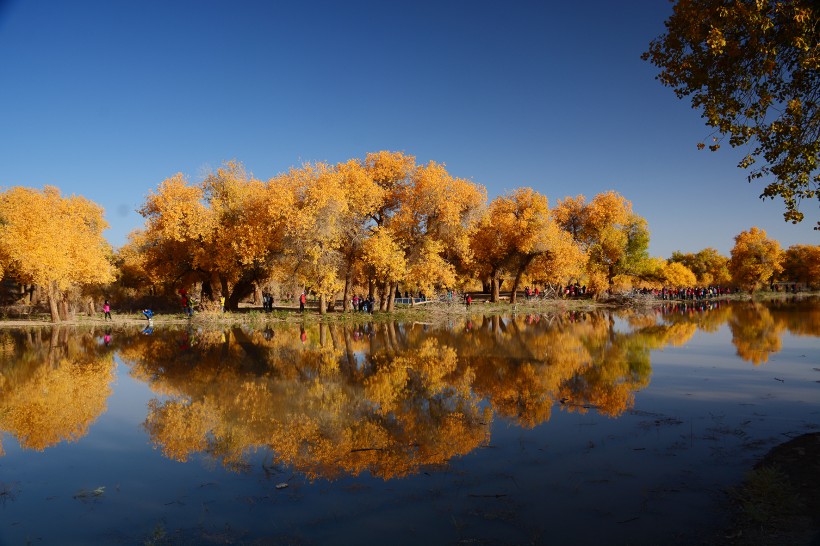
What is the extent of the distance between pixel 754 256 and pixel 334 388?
286 ft

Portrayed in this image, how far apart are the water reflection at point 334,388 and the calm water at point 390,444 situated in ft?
0.25

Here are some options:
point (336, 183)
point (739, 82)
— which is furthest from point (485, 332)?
point (739, 82)

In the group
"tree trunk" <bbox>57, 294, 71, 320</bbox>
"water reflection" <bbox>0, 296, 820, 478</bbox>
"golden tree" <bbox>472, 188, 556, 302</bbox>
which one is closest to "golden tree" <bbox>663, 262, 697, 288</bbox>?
"golden tree" <bbox>472, 188, 556, 302</bbox>

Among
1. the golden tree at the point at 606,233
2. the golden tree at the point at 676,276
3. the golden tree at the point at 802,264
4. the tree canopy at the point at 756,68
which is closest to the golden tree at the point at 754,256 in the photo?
the golden tree at the point at 676,276

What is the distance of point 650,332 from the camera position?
2600 cm

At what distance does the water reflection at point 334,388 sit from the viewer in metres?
8.71

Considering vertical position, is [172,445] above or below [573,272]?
below

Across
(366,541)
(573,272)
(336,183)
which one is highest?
(336,183)

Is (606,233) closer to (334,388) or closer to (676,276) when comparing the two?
(676,276)

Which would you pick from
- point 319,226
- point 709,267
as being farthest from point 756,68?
point 709,267

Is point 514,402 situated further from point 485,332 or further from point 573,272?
point 573,272

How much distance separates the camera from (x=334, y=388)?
12.9 metres

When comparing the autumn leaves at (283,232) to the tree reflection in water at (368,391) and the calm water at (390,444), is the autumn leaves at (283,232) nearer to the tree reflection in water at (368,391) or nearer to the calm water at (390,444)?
the tree reflection in water at (368,391)

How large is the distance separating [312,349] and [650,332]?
17.8m
